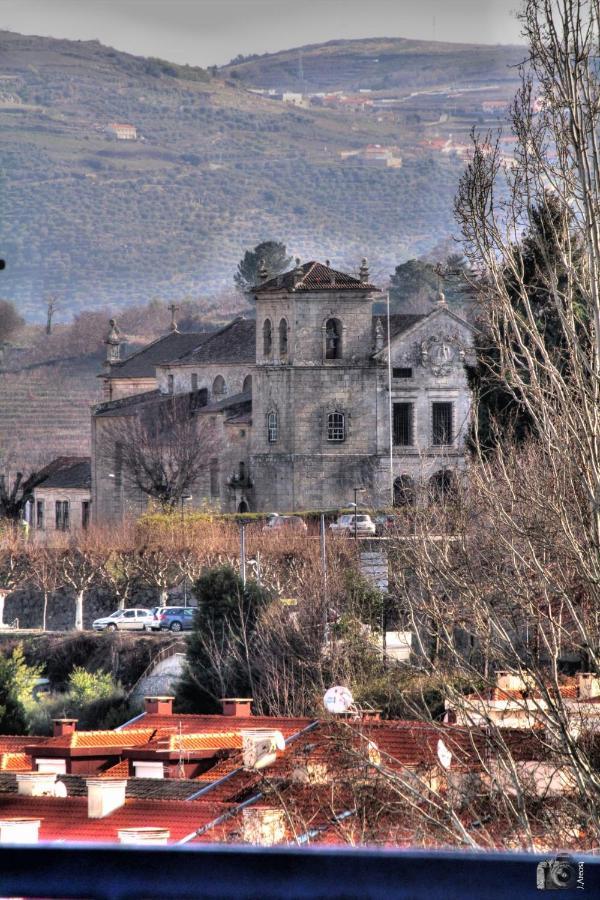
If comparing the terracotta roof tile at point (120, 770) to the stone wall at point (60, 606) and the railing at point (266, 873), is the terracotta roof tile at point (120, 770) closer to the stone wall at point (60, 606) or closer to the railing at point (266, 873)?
the railing at point (266, 873)

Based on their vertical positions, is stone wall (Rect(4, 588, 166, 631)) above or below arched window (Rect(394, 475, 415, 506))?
below

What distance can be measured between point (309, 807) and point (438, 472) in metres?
45.5

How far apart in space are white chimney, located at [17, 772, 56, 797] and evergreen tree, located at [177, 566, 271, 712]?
652 inches

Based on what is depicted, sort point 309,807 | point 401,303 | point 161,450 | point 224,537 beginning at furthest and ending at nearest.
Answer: point 401,303 < point 161,450 < point 224,537 < point 309,807

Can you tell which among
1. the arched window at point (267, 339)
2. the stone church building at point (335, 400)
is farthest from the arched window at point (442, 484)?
the arched window at point (267, 339)

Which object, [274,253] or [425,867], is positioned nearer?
[425,867]

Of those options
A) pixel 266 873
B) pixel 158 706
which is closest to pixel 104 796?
pixel 158 706

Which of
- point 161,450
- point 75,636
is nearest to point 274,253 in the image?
point 161,450

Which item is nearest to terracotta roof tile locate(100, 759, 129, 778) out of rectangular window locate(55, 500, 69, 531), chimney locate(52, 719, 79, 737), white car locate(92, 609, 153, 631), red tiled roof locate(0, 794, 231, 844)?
A: red tiled roof locate(0, 794, 231, 844)

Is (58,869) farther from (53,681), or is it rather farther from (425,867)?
(53,681)

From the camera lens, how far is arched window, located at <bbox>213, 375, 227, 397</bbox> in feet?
261

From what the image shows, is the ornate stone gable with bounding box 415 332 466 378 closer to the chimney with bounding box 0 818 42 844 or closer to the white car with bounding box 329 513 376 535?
the white car with bounding box 329 513 376 535

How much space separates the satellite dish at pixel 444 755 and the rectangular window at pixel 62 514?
60.4 metres

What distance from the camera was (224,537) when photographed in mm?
58469
